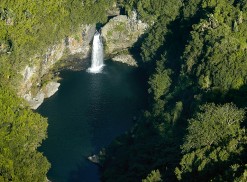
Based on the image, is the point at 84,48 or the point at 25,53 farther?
the point at 84,48

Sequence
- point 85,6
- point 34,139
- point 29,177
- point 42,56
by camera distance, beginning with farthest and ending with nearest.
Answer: point 85,6
point 42,56
point 34,139
point 29,177

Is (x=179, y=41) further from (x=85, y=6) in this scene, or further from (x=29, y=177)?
(x=29, y=177)

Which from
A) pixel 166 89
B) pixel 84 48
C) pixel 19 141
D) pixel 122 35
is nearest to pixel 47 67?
pixel 84 48

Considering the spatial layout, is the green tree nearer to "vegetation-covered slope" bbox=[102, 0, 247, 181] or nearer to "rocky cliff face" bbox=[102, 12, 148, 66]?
"vegetation-covered slope" bbox=[102, 0, 247, 181]

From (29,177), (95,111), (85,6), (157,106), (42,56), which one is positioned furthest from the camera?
(85,6)

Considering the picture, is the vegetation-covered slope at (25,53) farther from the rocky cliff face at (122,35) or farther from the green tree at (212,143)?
the green tree at (212,143)

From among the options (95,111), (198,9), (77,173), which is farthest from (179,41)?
(77,173)

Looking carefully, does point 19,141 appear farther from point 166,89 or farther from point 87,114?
point 166,89
